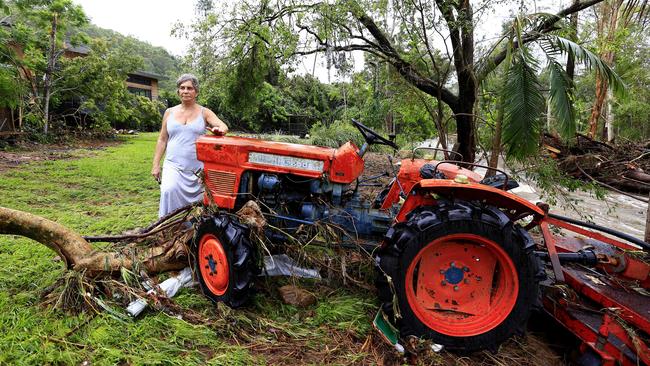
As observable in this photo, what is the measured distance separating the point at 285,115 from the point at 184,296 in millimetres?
22156

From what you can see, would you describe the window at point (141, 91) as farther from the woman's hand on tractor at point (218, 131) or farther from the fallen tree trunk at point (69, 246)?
the fallen tree trunk at point (69, 246)

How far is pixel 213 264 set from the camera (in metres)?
2.44

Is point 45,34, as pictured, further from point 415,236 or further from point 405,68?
point 415,236

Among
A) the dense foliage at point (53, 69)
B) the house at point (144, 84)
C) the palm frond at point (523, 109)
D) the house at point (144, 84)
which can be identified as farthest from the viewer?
the house at point (144, 84)

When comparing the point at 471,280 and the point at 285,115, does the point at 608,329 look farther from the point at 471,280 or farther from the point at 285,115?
the point at 285,115

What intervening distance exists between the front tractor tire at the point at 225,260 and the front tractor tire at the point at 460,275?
0.81m

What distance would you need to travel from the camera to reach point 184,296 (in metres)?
2.52

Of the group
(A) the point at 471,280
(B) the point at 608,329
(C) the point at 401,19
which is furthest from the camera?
(C) the point at 401,19

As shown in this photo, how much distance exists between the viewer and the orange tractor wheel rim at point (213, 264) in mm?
2382

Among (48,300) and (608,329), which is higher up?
(608,329)

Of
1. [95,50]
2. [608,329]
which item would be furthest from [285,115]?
[608,329]

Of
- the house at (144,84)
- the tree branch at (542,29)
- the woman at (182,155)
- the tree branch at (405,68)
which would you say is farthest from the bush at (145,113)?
the woman at (182,155)

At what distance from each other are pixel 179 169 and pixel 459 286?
2415 millimetres

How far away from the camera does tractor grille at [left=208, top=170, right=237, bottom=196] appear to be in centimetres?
277
